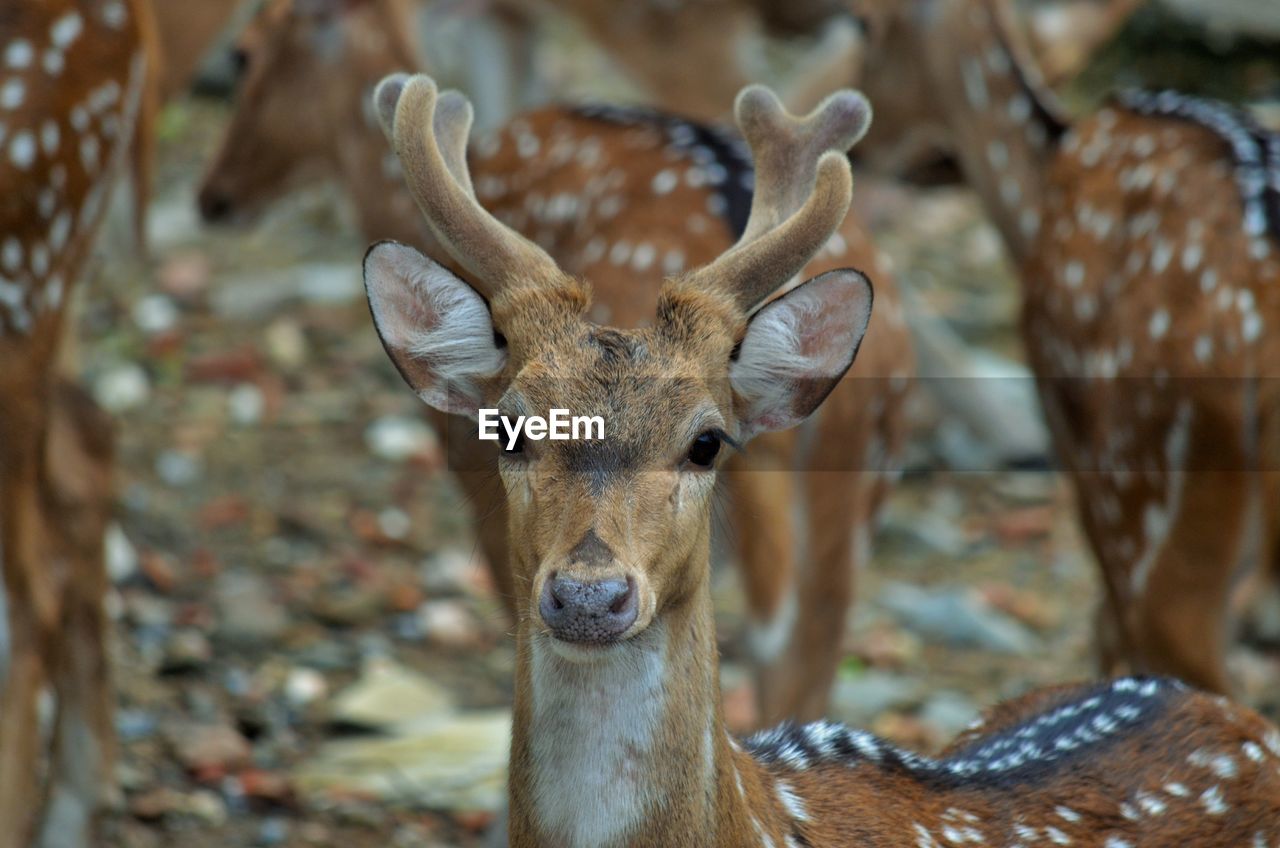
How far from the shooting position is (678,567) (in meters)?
2.84

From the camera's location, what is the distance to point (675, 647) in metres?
2.90

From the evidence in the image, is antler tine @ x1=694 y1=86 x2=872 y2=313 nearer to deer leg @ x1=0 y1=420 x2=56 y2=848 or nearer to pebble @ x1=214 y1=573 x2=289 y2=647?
deer leg @ x1=0 y1=420 x2=56 y2=848

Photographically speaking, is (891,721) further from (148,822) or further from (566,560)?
(566,560)

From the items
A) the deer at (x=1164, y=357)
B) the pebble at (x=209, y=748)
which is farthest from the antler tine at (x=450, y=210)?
the pebble at (x=209, y=748)

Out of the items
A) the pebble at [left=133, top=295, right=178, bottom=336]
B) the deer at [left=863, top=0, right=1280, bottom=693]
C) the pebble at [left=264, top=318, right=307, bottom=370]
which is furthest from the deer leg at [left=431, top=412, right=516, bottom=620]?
the pebble at [left=133, top=295, right=178, bottom=336]

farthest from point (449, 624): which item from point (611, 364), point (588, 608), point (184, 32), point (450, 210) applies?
point (588, 608)

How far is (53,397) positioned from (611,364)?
7.81 ft

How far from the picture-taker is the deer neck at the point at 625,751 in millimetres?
2842

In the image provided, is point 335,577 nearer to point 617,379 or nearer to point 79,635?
point 79,635

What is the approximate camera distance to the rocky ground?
4.99 meters

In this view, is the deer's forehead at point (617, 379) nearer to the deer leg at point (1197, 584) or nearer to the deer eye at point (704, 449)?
the deer eye at point (704, 449)

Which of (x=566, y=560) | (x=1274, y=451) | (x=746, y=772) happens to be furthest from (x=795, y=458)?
(x=566, y=560)

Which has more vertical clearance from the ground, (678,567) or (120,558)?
(678,567)

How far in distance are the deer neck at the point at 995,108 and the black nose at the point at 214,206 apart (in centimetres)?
235
